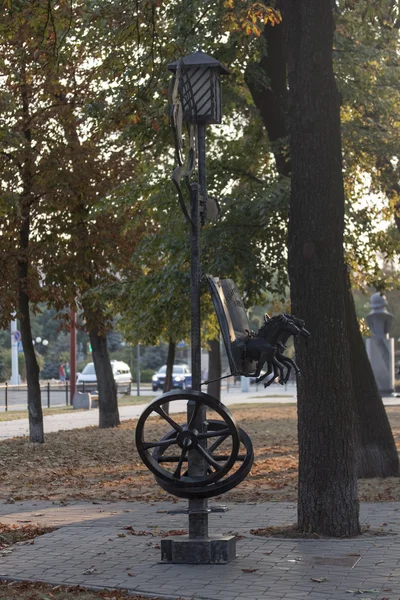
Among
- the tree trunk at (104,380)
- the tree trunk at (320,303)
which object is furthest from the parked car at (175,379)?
the tree trunk at (320,303)

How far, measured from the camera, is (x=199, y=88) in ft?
30.3

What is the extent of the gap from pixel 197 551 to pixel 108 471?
8.96 m

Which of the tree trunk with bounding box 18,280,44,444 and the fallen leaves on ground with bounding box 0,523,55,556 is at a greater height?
the tree trunk with bounding box 18,280,44,444

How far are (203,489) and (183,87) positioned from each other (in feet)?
10.5

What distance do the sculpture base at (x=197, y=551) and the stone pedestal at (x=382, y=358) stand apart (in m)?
43.1

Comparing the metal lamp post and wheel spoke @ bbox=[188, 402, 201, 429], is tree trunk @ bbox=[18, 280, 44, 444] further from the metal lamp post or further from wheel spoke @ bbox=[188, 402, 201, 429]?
wheel spoke @ bbox=[188, 402, 201, 429]

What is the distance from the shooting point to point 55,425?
2992 centimetres

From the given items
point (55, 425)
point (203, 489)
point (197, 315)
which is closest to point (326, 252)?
point (197, 315)

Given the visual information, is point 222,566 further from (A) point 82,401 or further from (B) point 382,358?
(B) point 382,358

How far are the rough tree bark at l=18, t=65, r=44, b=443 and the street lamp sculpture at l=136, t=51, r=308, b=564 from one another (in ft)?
42.4

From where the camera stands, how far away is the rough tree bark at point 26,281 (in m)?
22.0

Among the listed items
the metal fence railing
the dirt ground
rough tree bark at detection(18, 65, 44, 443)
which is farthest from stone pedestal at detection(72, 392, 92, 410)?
rough tree bark at detection(18, 65, 44, 443)

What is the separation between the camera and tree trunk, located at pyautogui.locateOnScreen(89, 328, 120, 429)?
90.6ft

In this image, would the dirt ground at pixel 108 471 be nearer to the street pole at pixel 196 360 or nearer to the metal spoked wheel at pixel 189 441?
the street pole at pixel 196 360
